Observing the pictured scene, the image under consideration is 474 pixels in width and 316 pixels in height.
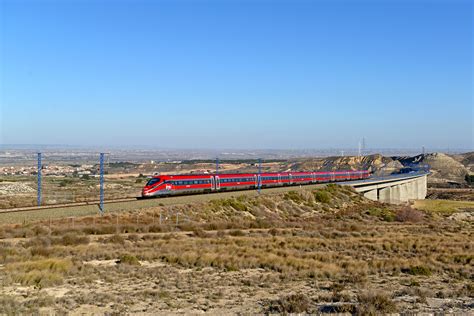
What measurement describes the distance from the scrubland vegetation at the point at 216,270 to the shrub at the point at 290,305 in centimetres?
4

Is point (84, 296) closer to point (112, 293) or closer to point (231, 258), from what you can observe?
point (112, 293)

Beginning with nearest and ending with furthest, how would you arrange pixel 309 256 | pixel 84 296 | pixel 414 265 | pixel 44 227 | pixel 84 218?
pixel 84 296
pixel 414 265
pixel 309 256
pixel 44 227
pixel 84 218

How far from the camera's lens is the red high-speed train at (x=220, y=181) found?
52906 mm

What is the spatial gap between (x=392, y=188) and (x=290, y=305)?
10078 cm

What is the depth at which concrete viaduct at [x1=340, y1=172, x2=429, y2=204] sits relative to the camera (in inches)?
3903

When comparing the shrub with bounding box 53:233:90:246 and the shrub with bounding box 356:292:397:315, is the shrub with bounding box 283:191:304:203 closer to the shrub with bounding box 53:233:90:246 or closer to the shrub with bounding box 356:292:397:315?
the shrub with bounding box 53:233:90:246

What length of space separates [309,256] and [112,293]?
12339 millimetres

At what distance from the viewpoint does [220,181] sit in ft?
209

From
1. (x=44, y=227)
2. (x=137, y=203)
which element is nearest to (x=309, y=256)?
(x=44, y=227)

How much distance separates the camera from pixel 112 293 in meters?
17.3

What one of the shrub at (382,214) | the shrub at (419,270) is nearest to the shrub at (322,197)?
the shrub at (382,214)

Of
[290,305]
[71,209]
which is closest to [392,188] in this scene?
[71,209]

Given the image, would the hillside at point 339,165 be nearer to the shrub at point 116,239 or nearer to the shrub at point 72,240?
the shrub at point 116,239

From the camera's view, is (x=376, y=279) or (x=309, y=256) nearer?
(x=376, y=279)
